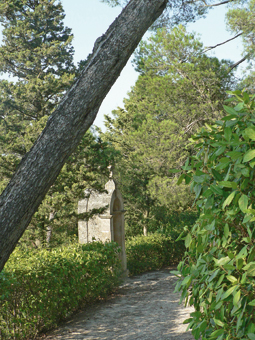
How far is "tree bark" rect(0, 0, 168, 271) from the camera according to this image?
2.32m

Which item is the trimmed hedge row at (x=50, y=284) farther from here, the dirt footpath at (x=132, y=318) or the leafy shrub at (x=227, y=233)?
the leafy shrub at (x=227, y=233)

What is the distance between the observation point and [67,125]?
8.04 ft

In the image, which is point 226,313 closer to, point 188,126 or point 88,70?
point 88,70

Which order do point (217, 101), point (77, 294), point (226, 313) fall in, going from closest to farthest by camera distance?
point (226, 313), point (77, 294), point (217, 101)

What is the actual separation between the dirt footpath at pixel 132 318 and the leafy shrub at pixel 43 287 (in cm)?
34

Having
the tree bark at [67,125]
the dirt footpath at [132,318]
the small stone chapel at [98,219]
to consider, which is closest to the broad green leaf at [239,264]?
the tree bark at [67,125]

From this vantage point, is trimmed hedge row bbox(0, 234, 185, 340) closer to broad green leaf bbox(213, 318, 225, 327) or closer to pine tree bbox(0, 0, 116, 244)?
pine tree bbox(0, 0, 116, 244)

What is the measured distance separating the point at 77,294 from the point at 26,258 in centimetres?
134

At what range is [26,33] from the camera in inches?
630

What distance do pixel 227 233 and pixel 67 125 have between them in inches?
51.9

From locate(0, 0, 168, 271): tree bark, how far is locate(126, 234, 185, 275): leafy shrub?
332 inches

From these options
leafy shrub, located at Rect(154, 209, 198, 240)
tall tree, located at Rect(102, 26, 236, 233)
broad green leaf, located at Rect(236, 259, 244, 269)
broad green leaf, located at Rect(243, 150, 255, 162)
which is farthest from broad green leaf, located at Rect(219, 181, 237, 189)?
leafy shrub, located at Rect(154, 209, 198, 240)

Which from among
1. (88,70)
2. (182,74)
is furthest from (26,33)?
(88,70)

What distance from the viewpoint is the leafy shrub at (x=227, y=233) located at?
5.14ft
